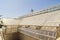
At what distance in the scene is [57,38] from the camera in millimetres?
5727

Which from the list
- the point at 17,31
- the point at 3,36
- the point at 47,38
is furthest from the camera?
the point at 17,31

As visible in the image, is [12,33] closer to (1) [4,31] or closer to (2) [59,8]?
(1) [4,31]

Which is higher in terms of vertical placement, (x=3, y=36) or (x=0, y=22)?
(x=0, y=22)

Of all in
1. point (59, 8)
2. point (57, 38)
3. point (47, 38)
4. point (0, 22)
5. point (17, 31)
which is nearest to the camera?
point (57, 38)

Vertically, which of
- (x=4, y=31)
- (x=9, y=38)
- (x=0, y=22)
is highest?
(x=0, y=22)

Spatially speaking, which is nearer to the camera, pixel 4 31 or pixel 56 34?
pixel 56 34

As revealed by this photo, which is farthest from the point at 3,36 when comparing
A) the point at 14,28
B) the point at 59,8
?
the point at 59,8

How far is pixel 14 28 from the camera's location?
1644cm

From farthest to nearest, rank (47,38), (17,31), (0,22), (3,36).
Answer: (0,22), (17,31), (3,36), (47,38)

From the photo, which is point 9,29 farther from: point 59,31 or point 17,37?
point 59,31

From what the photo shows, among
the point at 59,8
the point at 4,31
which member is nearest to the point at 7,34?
the point at 4,31

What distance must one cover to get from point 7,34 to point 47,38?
9.56m

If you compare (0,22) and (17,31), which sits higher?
(0,22)

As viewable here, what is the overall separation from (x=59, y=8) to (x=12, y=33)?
7.62 meters
